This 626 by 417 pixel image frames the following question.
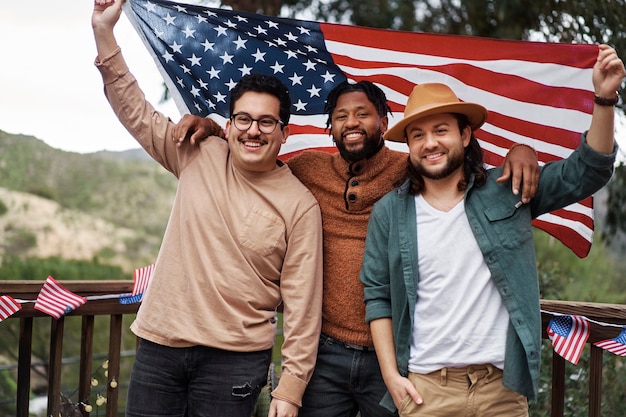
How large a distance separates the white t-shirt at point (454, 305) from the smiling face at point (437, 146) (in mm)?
160

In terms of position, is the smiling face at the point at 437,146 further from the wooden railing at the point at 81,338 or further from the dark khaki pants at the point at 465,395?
the wooden railing at the point at 81,338

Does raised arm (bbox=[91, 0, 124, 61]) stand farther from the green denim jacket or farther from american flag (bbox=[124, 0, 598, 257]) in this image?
the green denim jacket

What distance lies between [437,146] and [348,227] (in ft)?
1.55

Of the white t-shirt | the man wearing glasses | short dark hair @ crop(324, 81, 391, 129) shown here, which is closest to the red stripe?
short dark hair @ crop(324, 81, 391, 129)

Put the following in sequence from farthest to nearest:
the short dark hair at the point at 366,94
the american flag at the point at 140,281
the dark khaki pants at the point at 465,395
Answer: the american flag at the point at 140,281, the short dark hair at the point at 366,94, the dark khaki pants at the point at 465,395

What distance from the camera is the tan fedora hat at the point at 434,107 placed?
102 inches

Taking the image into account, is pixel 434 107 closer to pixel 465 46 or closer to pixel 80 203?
pixel 465 46

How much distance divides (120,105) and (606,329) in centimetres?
227

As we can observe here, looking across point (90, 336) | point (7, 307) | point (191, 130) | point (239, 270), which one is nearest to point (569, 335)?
point (239, 270)

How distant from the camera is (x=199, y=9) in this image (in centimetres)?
340

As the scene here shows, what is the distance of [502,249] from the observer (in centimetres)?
252

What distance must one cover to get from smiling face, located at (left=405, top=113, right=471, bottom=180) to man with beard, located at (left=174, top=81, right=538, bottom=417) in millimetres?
182

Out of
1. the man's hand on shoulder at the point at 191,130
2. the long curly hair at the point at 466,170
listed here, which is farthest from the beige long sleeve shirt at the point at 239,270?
the long curly hair at the point at 466,170

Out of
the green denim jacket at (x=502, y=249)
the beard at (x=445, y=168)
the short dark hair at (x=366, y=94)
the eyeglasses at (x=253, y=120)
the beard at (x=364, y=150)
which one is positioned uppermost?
the short dark hair at (x=366, y=94)
